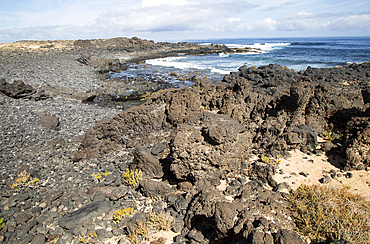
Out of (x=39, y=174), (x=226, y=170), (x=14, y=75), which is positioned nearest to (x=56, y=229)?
(x=39, y=174)

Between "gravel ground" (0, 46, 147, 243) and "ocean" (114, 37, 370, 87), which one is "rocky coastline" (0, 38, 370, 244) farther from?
"ocean" (114, 37, 370, 87)

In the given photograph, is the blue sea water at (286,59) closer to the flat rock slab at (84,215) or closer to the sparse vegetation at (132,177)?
the sparse vegetation at (132,177)

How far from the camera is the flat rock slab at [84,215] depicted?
14.6 feet

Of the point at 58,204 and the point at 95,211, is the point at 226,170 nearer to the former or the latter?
the point at 95,211

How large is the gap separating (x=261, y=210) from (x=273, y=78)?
1572 cm

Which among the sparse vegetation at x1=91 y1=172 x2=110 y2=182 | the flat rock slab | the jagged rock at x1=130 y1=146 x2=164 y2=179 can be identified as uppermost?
the jagged rock at x1=130 y1=146 x2=164 y2=179

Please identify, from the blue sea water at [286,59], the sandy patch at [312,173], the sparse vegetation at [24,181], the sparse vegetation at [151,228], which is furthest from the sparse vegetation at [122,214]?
the blue sea water at [286,59]

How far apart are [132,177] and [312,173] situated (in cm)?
502

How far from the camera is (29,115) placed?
10742 mm

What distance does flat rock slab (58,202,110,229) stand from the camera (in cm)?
445

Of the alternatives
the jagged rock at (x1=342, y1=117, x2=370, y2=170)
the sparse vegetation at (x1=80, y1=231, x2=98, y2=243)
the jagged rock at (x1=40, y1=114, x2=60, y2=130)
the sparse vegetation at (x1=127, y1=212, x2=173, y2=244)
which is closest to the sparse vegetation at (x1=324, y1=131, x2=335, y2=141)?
the jagged rock at (x1=342, y1=117, x2=370, y2=170)

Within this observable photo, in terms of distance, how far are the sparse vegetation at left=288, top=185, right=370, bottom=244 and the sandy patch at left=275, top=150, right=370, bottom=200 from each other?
21.7 inches

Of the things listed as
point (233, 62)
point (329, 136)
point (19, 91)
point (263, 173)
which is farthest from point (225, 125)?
point (233, 62)

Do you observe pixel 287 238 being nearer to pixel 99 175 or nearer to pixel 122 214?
pixel 122 214
